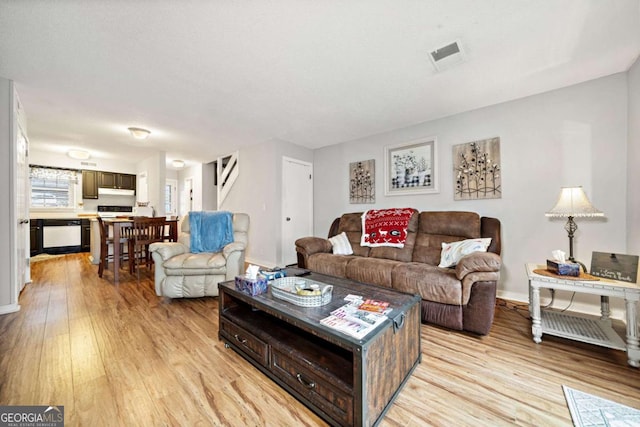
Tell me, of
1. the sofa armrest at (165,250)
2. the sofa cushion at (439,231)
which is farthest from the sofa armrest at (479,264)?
the sofa armrest at (165,250)

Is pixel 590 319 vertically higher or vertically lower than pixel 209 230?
lower

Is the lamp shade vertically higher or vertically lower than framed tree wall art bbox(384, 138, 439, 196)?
lower

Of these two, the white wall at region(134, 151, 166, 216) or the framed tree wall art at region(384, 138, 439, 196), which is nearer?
the framed tree wall art at region(384, 138, 439, 196)

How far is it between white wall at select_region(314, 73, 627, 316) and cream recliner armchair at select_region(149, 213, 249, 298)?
8.94 feet

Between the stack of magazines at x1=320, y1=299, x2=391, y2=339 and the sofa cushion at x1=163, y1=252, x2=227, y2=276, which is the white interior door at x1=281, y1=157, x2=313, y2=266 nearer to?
the sofa cushion at x1=163, y1=252, x2=227, y2=276

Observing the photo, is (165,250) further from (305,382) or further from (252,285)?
(305,382)

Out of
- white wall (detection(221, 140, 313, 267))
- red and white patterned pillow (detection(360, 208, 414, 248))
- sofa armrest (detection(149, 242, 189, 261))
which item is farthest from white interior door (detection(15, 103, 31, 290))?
red and white patterned pillow (detection(360, 208, 414, 248))

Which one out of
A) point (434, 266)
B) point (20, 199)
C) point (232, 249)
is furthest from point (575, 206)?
point (20, 199)

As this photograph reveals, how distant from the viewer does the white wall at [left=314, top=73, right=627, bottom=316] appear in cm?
227

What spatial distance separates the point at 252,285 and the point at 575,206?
8.78ft

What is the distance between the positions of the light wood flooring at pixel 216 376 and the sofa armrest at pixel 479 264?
1.78 ft

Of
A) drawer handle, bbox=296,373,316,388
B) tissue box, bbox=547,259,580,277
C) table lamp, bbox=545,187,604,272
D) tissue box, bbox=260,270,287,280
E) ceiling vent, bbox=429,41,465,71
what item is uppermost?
ceiling vent, bbox=429,41,465,71

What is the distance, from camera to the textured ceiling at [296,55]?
5.17ft

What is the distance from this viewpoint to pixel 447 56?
2.01 metres
